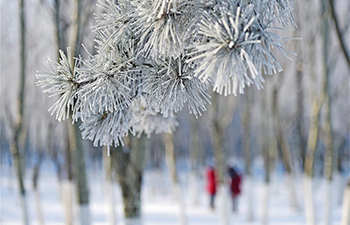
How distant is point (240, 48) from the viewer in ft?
4.85

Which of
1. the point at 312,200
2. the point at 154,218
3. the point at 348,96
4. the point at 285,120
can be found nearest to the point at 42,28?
the point at 154,218

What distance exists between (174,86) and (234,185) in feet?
41.2

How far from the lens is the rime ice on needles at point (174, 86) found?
187 centimetres

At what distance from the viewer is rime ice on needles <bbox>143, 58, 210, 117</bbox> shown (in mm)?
1867

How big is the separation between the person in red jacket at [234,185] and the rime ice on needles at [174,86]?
1227cm

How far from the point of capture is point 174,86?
1.88m

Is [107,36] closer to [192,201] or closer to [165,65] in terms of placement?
[165,65]

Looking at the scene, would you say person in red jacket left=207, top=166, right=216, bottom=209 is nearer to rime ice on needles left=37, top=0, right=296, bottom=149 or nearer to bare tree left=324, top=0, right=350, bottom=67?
bare tree left=324, top=0, right=350, bottom=67

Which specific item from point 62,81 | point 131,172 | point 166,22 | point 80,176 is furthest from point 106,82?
point 80,176

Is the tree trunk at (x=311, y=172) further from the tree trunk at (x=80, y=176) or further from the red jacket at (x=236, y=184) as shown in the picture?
the red jacket at (x=236, y=184)

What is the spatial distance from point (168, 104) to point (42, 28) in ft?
42.7

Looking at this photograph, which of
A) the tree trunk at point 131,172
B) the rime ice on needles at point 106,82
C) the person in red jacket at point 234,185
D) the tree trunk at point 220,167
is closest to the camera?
the rime ice on needles at point 106,82

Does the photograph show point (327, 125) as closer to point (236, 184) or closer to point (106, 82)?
point (106, 82)

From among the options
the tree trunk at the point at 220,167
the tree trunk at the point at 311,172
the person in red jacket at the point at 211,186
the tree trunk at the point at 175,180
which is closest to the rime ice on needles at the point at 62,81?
the tree trunk at the point at 311,172
